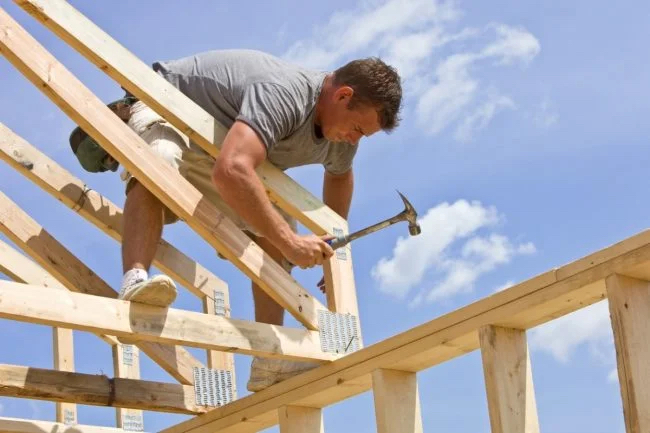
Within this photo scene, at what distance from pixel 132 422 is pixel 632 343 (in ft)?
8.80

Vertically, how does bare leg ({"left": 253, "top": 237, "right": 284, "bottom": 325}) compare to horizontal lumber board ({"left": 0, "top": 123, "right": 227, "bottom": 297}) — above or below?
below

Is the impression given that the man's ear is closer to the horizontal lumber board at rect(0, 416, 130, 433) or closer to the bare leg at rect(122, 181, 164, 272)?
the bare leg at rect(122, 181, 164, 272)

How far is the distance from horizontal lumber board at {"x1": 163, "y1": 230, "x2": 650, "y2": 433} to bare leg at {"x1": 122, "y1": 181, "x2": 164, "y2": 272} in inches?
28.6

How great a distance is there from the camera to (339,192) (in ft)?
15.1

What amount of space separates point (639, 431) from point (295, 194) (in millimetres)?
1650

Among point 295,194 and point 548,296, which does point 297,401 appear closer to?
point 295,194

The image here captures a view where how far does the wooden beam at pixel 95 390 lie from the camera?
13.9 ft

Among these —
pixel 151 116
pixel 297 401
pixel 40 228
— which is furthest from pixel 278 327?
pixel 40 228

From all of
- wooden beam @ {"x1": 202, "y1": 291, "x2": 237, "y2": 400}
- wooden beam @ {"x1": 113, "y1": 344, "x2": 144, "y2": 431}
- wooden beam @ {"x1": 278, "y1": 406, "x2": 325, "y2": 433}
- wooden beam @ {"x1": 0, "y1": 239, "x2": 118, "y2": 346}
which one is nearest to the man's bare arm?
wooden beam @ {"x1": 278, "y1": 406, "x2": 325, "y2": 433}

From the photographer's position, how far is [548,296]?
329 centimetres

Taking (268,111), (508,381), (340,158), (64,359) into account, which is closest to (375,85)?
(268,111)

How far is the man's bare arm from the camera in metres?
3.67

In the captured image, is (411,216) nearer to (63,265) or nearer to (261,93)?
(261,93)

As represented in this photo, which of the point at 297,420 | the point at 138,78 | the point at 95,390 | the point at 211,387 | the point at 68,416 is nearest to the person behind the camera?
the point at 138,78
